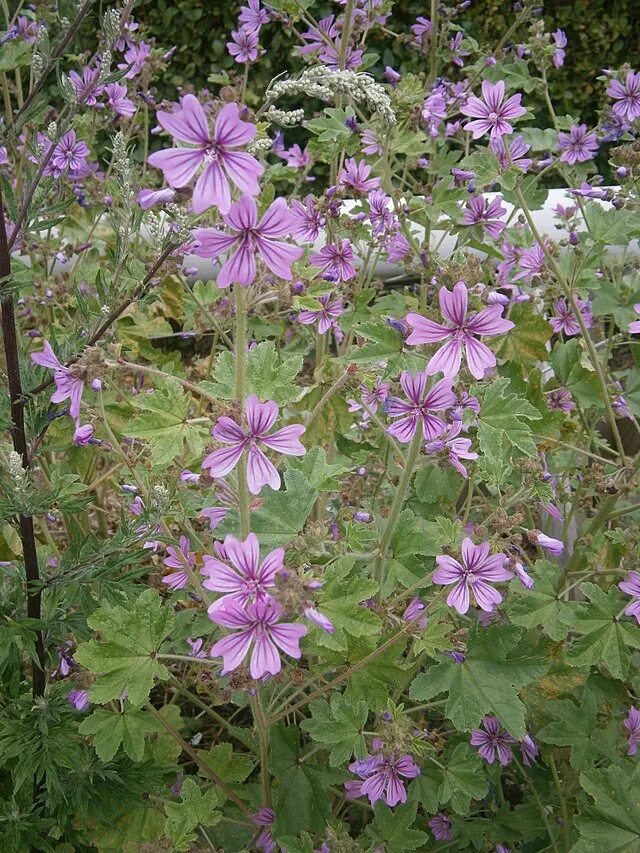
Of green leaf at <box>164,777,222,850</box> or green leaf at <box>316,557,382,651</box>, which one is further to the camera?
green leaf at <box>164,777,222,850</box>

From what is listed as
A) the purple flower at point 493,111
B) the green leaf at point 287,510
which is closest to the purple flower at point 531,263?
the purple flower at point 493,111

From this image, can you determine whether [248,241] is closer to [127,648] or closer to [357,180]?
[127,648]

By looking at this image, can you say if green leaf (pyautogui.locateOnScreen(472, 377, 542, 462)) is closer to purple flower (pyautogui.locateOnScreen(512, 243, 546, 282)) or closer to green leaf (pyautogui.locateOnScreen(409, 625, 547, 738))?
green leaf (pyautogui.locateOnScreen(409, 625, 547, 738))

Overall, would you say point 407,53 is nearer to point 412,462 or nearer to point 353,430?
point 353,430

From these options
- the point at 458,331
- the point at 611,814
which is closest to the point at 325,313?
the point at 458,331

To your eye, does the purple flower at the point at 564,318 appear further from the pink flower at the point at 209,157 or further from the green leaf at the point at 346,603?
the pink flower at the point at 209,157

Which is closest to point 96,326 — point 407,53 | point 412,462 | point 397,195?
point 412,462

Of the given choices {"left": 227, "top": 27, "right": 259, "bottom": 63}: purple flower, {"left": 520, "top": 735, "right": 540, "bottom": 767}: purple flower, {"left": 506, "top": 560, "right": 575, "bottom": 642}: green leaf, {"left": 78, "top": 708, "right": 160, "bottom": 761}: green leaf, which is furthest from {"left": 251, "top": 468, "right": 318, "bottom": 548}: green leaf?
{"left": 227, "top": 27, "right": 259, "bottom": 63}: purple flower

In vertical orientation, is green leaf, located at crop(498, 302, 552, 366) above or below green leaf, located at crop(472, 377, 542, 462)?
above
